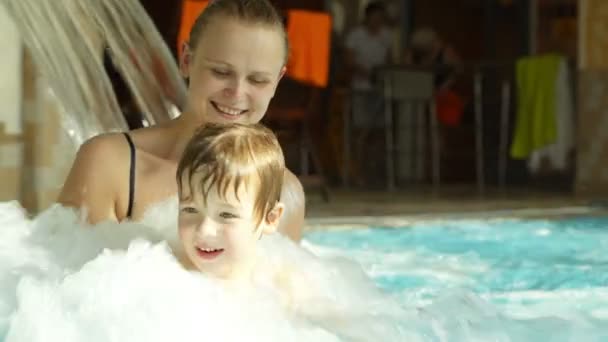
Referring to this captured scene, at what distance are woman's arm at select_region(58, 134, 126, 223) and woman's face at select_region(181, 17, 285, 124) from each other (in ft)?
0.73

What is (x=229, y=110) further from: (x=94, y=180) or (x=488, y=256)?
(x=488, y=256)

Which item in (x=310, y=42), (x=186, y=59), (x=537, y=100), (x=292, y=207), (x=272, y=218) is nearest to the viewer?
(x=272, y=218)

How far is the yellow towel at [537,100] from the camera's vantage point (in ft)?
22.1

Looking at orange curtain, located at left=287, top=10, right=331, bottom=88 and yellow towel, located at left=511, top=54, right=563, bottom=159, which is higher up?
orange curtain, located at left=287, top=10, right=331, bottom=88

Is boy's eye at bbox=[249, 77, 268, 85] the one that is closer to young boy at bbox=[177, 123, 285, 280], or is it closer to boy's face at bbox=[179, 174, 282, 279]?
young boy at bbox=[177, 123, 285, 280]

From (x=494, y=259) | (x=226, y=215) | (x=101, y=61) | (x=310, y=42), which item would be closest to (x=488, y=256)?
(x=494, y=259)

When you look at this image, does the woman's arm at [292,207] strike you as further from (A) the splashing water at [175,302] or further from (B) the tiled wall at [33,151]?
(B) the tiled wall at [33,151]

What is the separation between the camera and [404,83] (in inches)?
284

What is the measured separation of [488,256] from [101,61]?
180 cm

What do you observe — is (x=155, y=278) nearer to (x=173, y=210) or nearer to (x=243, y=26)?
(x=173, y=210)

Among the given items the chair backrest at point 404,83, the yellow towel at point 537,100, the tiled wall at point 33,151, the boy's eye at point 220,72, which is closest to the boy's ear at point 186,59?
the boy's eye at point 220,72

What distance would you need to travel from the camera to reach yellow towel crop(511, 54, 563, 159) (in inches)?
266

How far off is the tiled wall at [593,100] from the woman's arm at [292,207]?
15.6 feet

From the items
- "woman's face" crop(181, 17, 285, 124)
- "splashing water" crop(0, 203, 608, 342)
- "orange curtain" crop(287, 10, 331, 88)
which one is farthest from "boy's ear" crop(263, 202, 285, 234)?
"orange curtain" crop(287, 10, 331, 88)
